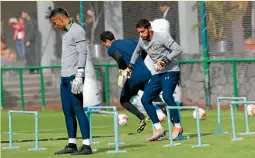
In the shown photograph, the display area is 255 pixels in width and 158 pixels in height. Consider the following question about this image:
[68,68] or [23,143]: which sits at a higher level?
[68,68]

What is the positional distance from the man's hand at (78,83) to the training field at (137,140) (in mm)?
903

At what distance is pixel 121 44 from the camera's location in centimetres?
1534

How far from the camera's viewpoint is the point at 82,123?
11.9 metres

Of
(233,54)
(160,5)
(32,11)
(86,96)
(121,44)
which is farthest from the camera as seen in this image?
(32,11)

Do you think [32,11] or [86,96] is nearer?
[86,96]

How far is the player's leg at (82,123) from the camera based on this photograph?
11.9m

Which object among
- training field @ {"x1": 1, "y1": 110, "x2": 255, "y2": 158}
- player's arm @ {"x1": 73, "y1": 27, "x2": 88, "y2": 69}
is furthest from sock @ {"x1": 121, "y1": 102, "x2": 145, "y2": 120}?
player's arm @ {"x1": 73, "y1": 27, "x2": 88, "y2": 69}

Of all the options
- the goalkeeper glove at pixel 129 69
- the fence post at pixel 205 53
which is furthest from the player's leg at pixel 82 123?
the fence post at pixel 205 53

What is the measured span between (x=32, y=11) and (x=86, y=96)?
767 cm

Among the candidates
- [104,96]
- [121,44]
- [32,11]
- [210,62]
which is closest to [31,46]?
[32,11]

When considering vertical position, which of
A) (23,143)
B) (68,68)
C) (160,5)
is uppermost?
(160,5)

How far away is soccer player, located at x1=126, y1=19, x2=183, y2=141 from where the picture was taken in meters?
13.6

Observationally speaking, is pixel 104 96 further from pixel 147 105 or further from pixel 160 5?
pixel 147 105

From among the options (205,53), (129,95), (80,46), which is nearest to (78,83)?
(80,46)
